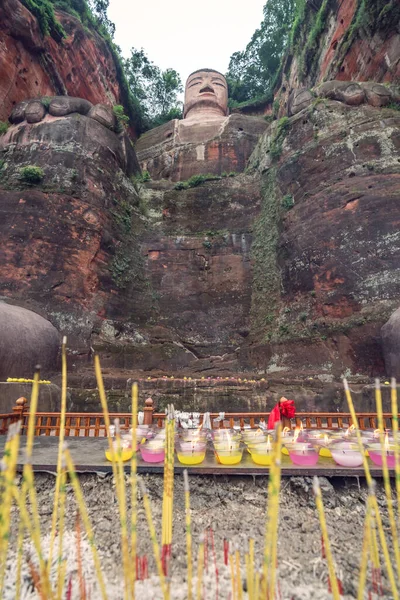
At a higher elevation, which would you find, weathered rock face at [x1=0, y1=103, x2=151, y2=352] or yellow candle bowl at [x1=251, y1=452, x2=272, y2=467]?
weathered rock face at [x1=0, y1=103, x2=151, y2=352]

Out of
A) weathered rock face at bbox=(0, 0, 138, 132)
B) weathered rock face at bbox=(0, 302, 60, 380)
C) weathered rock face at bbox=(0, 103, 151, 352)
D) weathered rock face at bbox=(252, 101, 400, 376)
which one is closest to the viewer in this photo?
weathered rock face at bbox=(0, 302, 60, 380)

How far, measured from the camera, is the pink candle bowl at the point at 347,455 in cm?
276

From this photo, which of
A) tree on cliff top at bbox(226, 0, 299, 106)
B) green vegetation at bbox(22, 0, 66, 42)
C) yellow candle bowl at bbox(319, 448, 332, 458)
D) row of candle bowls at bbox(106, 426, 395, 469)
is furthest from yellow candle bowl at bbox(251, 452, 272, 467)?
tree on cliff top at bbox(226, 0, 299, 106)

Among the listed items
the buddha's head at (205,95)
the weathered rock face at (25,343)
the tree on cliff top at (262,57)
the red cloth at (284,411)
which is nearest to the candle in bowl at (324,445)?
the red cloth at (284,411)

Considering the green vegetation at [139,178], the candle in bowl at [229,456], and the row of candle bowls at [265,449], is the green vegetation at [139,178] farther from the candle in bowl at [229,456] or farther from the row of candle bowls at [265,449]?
the candle in bowl at [229,456]

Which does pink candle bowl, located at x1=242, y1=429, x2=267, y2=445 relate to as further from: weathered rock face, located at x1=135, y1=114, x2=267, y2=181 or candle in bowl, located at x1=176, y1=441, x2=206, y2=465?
weathered rock face, located at x1=135, y1=114, x2=267, y2=181

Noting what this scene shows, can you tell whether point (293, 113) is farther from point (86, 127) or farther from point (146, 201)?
point (86, 127)

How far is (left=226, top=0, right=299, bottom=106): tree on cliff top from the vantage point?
26719mm

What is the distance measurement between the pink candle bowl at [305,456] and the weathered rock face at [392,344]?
5.92 m

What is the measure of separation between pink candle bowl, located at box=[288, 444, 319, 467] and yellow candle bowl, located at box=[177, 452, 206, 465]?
0.80 metres

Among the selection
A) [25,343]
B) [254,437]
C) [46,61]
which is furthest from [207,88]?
[254,437]

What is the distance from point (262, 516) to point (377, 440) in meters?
1.24

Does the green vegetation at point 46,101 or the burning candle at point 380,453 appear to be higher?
the green vegetation at point 46,101

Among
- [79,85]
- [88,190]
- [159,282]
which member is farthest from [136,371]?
[79,85]
